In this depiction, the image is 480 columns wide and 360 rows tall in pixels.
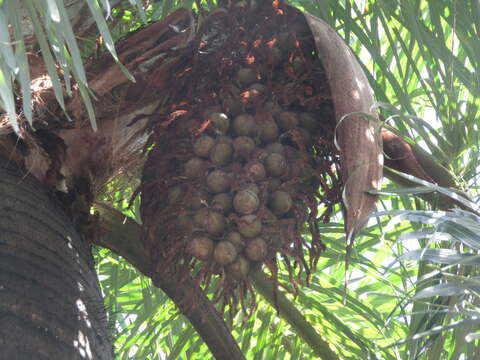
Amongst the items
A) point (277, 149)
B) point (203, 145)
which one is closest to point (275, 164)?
point (277, 149)

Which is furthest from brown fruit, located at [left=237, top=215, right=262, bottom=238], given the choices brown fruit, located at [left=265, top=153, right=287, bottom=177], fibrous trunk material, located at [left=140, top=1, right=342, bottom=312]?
brown fruit, located at [left=265, top=153, right=287, bottom=177]

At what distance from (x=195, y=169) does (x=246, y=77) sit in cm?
23

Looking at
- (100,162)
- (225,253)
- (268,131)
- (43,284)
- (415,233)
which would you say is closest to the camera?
(415,233)

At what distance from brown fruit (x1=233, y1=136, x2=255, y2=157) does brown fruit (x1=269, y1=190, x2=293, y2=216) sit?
9cm

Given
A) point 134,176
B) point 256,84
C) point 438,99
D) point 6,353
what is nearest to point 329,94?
point 256,84

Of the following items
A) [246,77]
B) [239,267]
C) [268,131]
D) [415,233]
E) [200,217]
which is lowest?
[415,233]

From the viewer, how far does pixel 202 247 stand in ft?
4.35

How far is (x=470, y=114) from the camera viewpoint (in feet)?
5.09

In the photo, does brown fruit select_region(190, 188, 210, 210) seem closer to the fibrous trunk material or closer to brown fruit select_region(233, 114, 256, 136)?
the fibrous trunk material

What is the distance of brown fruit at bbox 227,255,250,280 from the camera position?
4.34 feet

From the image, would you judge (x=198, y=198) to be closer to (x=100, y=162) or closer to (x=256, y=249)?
(x=256, y=249)

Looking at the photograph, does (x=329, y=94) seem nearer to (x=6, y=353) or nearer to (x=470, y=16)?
(x=470, y=16)

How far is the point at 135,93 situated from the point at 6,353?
0.67 meters

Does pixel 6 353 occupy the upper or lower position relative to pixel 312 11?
lower
